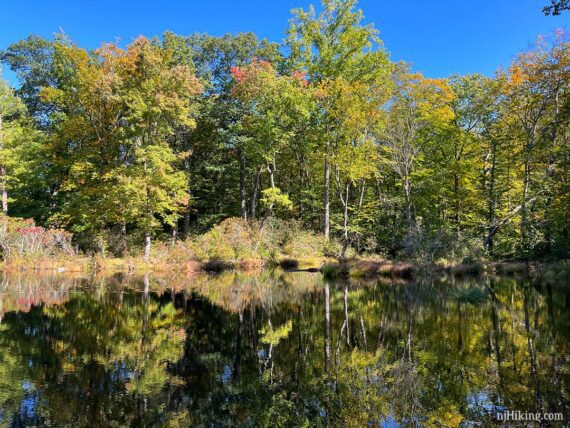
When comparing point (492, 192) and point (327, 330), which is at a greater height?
point (492, 192)

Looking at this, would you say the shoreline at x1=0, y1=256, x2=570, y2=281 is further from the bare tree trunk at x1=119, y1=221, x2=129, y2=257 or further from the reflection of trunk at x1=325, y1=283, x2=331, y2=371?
the reflection of trunk at x1=325, y1=283, x2=331, y2=371

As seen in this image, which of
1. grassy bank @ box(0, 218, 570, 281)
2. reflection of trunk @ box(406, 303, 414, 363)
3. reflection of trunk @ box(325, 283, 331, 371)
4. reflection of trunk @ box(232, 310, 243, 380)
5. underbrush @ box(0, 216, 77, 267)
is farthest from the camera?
underbrush @ box(0, 216, 77, 267)

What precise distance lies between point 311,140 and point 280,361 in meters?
27.8

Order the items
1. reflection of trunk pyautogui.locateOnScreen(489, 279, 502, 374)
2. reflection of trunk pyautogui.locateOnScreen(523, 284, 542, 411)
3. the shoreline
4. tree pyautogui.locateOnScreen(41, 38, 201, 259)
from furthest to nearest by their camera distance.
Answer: tree pyautogui.locateOnScreen(41, 38, 201, 259) < the shoreline < reflection of trunk pyautogui.locateOnScreen(489, 279, 502, 374) < reflection of trunk pyautogui.locateOnScreen(523, 284, 542, 411)

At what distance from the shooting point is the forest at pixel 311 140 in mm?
27094

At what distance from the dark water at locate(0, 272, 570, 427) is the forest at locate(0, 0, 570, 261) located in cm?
1445

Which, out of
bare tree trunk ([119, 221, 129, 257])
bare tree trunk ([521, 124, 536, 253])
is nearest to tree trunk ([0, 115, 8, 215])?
bare tree trunk ([119, 221, 129, 257])

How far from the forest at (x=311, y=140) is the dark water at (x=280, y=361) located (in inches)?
569

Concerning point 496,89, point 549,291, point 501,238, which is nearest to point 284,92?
point 496,89

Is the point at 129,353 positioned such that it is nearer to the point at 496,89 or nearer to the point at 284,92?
the point at 284,92

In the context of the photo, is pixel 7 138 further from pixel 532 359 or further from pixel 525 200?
pixel 525 200

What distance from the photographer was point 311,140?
33781 millimetres

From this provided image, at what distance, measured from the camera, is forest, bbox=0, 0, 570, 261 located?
88.9 ft

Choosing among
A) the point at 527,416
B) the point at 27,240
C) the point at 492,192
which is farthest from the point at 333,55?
the point at 527,416
